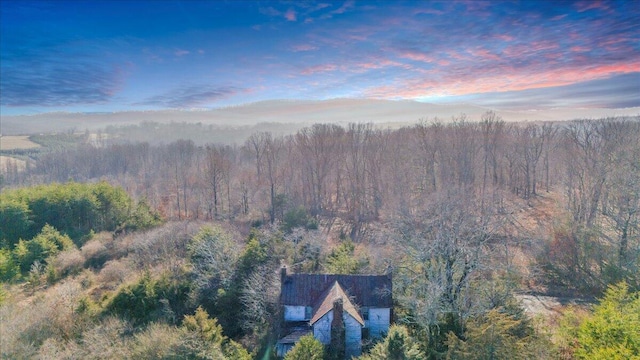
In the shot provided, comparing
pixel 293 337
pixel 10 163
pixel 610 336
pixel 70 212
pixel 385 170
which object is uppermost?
pixel 385 170

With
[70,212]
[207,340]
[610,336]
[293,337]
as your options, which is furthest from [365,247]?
[70,212]

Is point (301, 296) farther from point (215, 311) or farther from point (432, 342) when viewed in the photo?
point (432, 342)

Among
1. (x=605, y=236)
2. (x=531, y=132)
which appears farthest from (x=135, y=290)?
(x=531, y=132)

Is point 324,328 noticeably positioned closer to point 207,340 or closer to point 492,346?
point 207,340

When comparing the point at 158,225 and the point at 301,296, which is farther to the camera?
the point at 158,225

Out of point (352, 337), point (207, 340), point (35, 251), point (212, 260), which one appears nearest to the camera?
point (207, 340)

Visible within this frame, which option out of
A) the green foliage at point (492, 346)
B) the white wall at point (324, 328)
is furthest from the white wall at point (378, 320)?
the green foliage at point (492, 346)

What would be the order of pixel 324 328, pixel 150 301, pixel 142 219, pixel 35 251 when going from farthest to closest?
pixel 142 219, pixel 35 251, pixel 150 301, pixel 324 328
